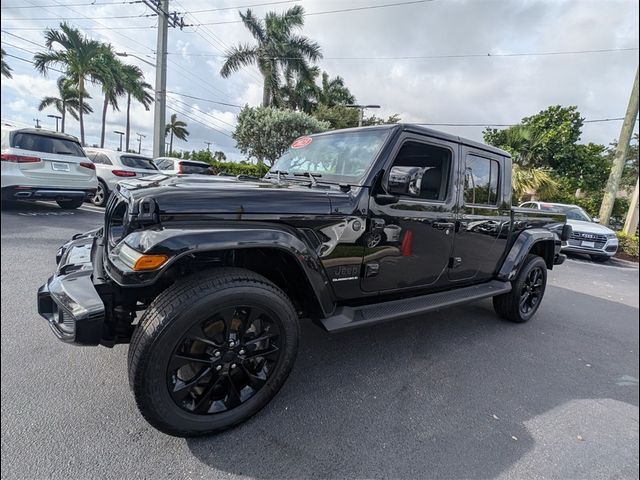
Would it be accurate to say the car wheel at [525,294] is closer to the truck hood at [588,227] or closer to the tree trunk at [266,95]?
the truck hood at [588,227]

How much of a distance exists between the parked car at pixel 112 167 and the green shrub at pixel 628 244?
489 inches

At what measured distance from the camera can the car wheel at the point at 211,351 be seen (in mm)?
1629

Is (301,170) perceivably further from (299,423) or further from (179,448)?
(179,448)

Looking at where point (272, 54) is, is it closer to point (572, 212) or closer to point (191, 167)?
point (191, 167)

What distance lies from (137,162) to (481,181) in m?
8.74

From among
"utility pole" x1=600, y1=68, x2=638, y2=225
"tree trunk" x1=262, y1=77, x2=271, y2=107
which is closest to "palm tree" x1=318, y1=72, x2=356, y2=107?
"tree trunk" x1=262, y1=77, x2=271, y2=107

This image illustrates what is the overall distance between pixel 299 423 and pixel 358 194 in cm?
152

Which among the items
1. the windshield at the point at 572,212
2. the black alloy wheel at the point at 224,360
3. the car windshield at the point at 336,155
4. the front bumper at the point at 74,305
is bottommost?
the black alloy wheel at the point at 224,360

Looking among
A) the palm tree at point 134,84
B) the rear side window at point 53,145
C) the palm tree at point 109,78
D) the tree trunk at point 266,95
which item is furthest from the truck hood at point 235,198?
the tree trunk at point 266,95

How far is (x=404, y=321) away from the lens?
361cm

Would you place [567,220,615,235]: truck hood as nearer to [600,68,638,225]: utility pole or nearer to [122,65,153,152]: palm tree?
[600,68,638,225]: utility pole

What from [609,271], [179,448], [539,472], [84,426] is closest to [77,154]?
[84,426]

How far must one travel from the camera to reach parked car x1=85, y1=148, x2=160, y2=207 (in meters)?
8.45

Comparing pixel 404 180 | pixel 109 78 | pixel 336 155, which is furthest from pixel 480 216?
pixel 109 78
